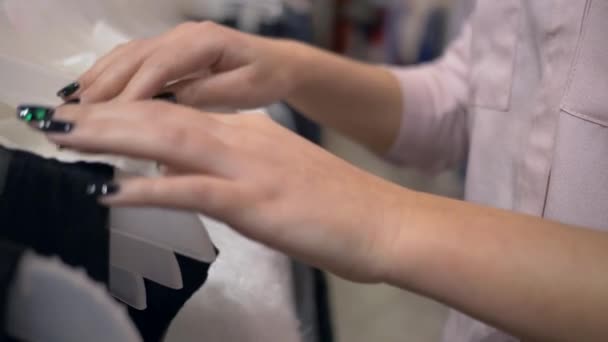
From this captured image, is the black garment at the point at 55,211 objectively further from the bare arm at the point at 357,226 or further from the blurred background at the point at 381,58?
the blurred background at the point at 381,58

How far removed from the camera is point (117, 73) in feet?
1.07

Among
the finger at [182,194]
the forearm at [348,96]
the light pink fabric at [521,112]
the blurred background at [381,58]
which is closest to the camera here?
the finger at [182,194]

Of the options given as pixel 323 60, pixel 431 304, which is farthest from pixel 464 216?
pixel 431 304

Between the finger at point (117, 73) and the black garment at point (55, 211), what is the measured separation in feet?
0.21

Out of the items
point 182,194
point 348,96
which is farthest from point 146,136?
point 348,96

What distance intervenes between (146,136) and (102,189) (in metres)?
0.03

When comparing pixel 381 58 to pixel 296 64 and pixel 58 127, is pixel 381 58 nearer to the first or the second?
pixel 296 64

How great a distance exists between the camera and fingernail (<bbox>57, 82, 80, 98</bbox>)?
316 millimetres

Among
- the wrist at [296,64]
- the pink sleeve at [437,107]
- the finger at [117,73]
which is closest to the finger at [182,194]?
the finger at [117,73]

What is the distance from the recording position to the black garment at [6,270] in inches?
9.5

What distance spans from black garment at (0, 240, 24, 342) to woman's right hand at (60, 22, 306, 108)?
98 millimetres

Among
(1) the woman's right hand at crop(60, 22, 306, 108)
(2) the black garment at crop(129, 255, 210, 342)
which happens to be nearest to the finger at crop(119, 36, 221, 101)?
(1) the woman's right hand at crop(60, 22, 306, 108)

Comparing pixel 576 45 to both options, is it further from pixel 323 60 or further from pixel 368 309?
pixel 368 309

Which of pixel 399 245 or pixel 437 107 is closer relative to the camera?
pixel 399 245
